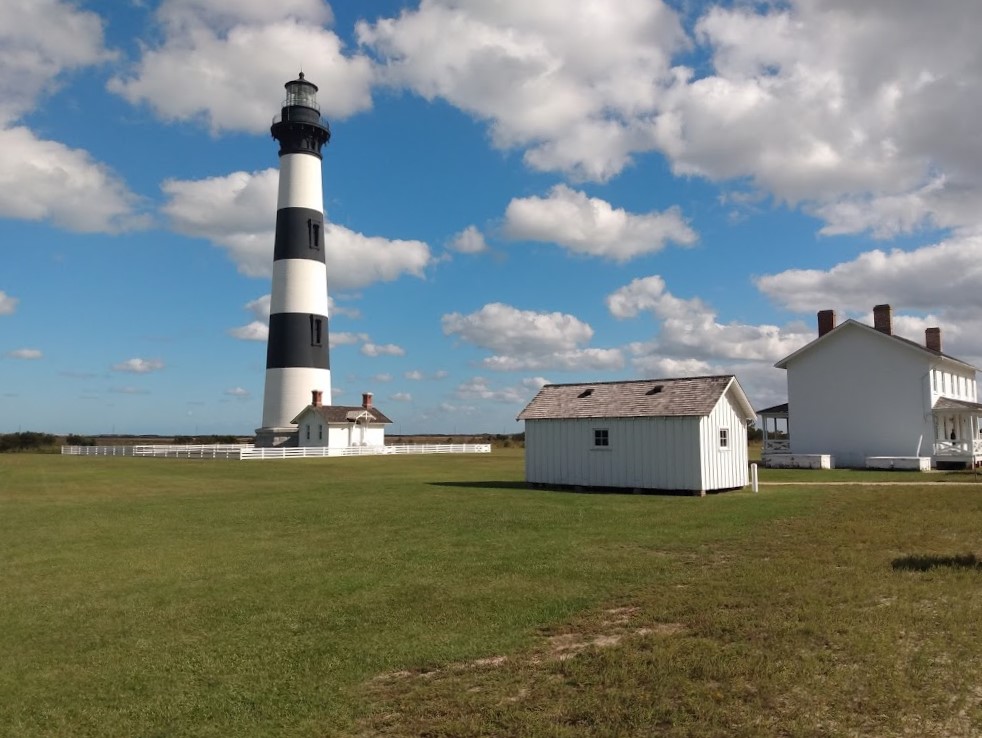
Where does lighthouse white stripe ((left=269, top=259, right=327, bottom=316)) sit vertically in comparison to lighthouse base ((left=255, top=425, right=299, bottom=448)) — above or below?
above

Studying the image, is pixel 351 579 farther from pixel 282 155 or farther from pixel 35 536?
pixel 282 155

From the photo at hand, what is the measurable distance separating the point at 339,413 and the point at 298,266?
12104 mm

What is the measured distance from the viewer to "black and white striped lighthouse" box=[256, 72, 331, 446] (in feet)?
172

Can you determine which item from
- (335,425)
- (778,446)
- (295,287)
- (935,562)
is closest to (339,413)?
(335,425)

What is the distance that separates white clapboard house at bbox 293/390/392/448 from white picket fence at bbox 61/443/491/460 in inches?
45.7

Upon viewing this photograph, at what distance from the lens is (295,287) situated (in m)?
52.4

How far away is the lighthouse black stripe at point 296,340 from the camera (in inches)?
2072

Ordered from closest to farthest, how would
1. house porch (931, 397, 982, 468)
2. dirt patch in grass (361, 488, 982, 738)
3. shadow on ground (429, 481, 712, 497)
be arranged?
1. dirt patch in grass (361, 488, 982, 738)
2. shadow on ground (429, 481, 712, 497)
3. house porch (931, 397, 982, 468)

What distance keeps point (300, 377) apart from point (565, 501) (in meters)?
35.9

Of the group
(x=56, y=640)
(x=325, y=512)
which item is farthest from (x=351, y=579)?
(x=325, y=512)

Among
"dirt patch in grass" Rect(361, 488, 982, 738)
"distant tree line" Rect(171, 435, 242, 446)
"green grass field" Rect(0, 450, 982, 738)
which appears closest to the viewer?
"dirt patch in grass" Rect(361, 488, 982, 738)

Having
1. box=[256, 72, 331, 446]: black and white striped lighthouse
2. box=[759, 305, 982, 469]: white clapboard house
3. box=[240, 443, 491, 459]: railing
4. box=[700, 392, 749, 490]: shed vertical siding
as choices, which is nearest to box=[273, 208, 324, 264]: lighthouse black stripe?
box=[256, 72, 331, 446]: black and white striped lighthouse

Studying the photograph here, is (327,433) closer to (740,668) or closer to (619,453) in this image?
(619,453)

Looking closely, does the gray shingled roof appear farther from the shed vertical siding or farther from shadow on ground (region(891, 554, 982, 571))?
shadow on ground (region(891, 554, 982, 571))
